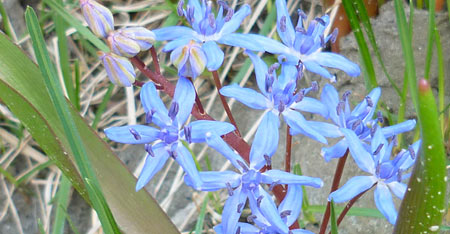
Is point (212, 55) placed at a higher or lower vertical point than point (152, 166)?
higher

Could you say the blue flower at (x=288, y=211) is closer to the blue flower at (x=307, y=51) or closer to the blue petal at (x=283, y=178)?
the blue petal at (x=283, y=178)

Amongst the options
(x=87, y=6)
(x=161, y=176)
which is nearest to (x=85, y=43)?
(x=161, y=176)

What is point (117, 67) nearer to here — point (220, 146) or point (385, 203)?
point (220, 146)

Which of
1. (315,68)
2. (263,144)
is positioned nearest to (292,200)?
(263,144)

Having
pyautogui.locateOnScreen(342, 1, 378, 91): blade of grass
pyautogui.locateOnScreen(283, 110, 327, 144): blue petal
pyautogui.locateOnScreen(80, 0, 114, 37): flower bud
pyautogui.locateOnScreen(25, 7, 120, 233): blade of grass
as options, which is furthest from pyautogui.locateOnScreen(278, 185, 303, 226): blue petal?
pyautogui.locateOnScreen(342, 1, 378, 91): blade of grass

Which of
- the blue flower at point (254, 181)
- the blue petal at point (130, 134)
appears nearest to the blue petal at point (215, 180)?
the blue flower at point (254, 181)

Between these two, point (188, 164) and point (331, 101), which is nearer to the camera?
point (188, 164)

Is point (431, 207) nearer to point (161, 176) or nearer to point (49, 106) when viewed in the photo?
point (49, 106)
